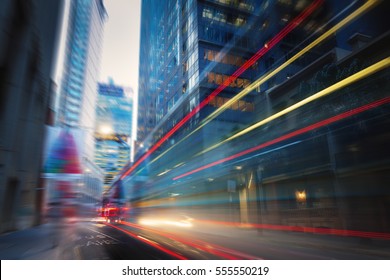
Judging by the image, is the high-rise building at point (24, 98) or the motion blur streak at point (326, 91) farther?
the high-rise building at point (24, 98)

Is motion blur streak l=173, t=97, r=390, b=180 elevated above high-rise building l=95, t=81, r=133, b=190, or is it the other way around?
high-rise building l=95, t=81, r=133, b=190

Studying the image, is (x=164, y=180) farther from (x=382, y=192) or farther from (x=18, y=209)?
(x=382, y=192)

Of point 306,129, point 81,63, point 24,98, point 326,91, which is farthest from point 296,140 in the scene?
point 81,63

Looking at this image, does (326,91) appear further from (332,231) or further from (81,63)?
(81,63)

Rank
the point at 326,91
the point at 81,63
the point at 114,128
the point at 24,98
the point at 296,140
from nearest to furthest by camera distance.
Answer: the point at 326,91, the point at 296,140, the point at 24,98, the point at 81,63, the point at 114,128

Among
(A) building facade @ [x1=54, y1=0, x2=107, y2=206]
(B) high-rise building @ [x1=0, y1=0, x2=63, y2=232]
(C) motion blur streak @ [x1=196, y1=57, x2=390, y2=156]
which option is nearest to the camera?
(C) motion blur streak @ [x1=196, y1=57, x2=390, y2=156]

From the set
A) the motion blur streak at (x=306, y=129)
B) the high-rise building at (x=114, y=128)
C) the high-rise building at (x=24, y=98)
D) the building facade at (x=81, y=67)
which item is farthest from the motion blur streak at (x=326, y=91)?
the high-rise building at (x=114, y=128)

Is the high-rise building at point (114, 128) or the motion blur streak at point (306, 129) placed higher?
the high-rise building at point (114, 128)

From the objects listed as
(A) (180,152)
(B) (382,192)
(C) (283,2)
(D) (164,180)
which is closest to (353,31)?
(C) (283,2)

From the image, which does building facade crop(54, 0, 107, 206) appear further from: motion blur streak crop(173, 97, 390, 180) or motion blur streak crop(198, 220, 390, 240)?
motion blur streak crop(198, 220, 390, 240)

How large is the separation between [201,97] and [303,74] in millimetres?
15849

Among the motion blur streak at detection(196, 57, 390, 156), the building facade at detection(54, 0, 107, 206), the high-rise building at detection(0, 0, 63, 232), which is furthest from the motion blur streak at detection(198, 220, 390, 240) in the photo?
the building facade at detection(54, 0, 107, 206)

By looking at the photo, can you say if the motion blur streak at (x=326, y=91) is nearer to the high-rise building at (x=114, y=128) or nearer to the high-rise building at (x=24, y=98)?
the high-rise building at (x=24, y=98)
